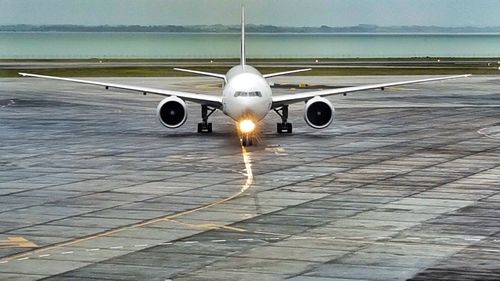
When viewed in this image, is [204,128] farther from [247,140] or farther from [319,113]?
[247,140]

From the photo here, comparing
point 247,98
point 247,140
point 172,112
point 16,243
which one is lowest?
point 16,243

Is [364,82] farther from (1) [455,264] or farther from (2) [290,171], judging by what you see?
(1) [455,264]

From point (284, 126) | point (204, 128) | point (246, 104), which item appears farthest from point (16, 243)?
point (284, 126)

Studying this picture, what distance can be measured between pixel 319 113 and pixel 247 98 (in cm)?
583

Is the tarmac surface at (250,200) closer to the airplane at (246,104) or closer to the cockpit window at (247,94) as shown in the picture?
the airplane at (246,104)

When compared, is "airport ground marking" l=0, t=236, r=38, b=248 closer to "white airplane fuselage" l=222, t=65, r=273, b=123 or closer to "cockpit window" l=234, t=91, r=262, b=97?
"white airplane fuselage" l=222, t=65, r=273, b=123

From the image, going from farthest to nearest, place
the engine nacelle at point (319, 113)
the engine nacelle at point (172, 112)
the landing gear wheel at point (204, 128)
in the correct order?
the landing gear wheel at point (204, 128)
the engine nacelle at point (319, 113)
the engine nacelle at point (172, 112)

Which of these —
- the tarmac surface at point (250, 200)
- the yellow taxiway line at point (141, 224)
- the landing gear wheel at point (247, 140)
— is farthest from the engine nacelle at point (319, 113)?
the yellow taxiway line at point (141, 224)

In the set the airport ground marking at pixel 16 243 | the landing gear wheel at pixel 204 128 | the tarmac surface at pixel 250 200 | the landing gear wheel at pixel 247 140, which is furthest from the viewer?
the landing gear wheel at pixel 204 128

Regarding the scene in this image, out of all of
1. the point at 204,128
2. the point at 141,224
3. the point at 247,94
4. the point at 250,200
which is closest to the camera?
the point at 141,224

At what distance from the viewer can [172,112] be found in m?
57.1

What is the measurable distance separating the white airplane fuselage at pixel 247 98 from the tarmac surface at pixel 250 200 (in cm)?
159

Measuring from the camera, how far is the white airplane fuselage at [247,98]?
5256 cm

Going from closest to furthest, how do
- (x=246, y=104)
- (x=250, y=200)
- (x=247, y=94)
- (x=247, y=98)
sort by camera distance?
(x=250, y=200), (x=246, y=104), (x=247, y=98), (x=247, y=94)
